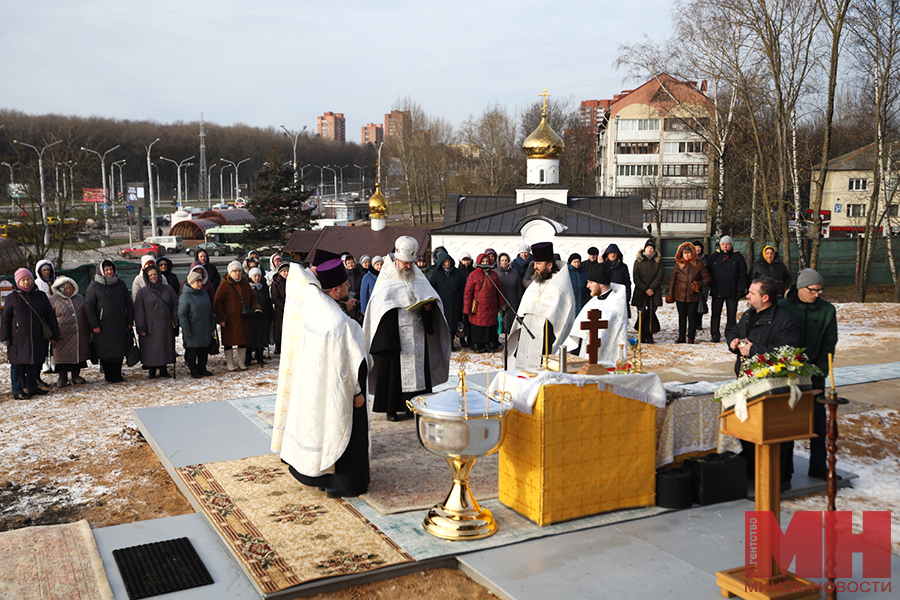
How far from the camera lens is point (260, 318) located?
35.9 feet

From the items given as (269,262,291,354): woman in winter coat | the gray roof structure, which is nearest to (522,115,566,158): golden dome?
the gray roof structure

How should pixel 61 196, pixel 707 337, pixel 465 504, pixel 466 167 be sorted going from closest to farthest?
1. pixel 465 504
2. pixel 707 337
3. pixel 61 196
4. pixel 466 167

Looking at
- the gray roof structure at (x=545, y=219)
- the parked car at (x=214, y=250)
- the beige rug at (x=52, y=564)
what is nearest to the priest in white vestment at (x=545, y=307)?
the beige rug at (x=52, y=564)

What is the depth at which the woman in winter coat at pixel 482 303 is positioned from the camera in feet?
37.6

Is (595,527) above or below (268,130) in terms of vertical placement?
below

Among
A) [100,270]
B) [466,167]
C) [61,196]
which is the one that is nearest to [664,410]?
[100,270]

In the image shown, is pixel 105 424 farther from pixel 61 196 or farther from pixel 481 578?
pixel 61 196

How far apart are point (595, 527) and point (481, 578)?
97 cm

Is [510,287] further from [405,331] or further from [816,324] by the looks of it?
[816,324]

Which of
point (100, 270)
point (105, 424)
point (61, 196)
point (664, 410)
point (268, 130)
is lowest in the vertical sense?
point (105, 424)

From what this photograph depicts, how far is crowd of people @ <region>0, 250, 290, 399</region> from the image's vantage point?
8984 millimetres

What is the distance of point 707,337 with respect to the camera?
43.0 feet

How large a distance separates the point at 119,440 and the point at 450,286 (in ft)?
20.3

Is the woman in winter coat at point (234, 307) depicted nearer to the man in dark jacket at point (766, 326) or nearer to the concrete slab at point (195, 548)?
the concrete slab at point (195, 548)
